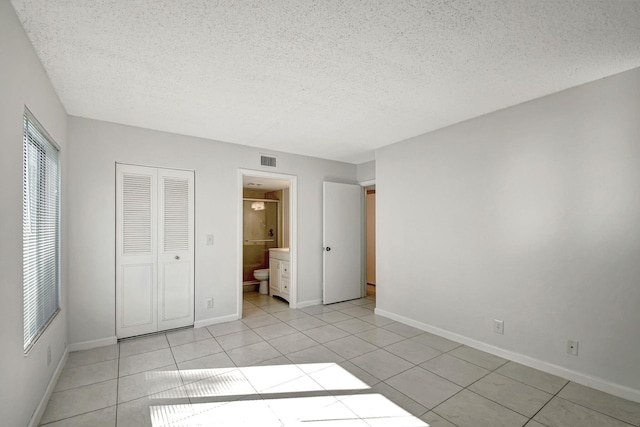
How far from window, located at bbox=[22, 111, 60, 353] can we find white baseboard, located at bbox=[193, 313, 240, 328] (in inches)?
60.9

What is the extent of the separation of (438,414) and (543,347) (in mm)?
1394

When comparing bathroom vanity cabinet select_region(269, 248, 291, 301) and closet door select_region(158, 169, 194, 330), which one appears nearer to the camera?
closet door select_region(158, 169, 194, 330)

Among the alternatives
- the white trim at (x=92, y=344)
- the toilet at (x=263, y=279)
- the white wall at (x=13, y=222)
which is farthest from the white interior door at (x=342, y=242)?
the white wall at (x=13, y=222)

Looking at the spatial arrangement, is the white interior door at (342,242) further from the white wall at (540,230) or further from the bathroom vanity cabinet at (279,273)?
the white wall at (540,230)

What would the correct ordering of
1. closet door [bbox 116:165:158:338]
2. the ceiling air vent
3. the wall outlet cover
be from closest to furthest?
the wall outlet cover
closet door [bbox 116:165:158:338]
the ceiling air vent

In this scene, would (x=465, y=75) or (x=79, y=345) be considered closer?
(x=465, y=75)

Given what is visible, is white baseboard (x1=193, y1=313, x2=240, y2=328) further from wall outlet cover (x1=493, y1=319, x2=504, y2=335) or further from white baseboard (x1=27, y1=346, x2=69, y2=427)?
wall outlet cover (x1=493, y1=319, x2=504, y2=335)

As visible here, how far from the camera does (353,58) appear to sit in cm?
213

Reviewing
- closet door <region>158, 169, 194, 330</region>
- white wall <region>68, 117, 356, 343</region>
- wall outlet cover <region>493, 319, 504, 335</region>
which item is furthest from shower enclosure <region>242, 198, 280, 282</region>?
wall outlet cover <region>493, 319, 504, 335</region>

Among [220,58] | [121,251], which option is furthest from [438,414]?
[121,251]

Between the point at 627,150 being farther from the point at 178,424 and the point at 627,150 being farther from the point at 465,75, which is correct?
the point at 178,424

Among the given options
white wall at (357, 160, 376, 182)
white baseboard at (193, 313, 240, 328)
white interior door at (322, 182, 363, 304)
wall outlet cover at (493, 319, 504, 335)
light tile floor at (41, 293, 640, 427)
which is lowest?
light tile floor at (41, 293, 640, 427)

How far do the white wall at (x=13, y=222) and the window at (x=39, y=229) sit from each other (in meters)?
0.16

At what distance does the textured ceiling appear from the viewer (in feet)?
5.45
